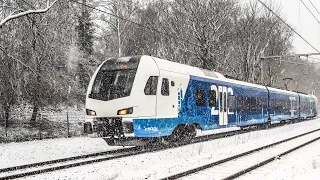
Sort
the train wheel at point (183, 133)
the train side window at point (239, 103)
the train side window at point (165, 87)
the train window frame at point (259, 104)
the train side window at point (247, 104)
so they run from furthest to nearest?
the train window frame at point (259, 104), the train side window at point (247, 104), the train side window at point (239, 103), the train wheel at point (183, 133), the train side window at point (165, 87)

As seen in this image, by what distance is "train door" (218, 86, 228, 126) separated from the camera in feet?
58.9

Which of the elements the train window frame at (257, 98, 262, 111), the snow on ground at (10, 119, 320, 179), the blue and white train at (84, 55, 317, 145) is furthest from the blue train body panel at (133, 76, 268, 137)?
the train window frame at (257, 98, 262, 111)

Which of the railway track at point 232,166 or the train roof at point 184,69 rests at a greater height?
the train roof at point 184,69

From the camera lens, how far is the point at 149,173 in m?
8.86

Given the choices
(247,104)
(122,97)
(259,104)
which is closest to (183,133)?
(122,97)

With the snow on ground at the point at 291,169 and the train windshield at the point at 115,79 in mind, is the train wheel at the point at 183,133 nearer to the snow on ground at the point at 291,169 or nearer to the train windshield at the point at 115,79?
the train windshield at the point at 115,79

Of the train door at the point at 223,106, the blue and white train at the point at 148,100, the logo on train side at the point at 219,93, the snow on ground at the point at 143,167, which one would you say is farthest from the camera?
the train door at the point at 223,106

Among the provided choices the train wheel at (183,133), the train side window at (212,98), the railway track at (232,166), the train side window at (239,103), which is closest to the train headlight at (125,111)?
the train wheel at (183,133)

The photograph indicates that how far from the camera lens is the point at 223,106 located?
1833cm

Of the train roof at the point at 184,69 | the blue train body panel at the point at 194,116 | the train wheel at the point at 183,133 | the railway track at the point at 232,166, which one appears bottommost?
the railway track at the point at 232,166

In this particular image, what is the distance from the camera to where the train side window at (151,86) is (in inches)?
498

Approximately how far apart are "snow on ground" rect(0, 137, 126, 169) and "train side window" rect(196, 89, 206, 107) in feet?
13.0

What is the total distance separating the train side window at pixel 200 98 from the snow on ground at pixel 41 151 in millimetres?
3963

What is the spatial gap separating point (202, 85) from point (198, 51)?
17.0 m
